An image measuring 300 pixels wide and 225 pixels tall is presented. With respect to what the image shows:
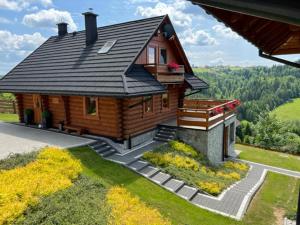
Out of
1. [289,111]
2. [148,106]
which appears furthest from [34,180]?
[289,111]

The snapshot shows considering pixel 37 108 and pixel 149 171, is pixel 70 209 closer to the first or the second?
pixel 149 171

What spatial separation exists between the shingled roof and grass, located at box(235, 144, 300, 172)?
9.68 meters

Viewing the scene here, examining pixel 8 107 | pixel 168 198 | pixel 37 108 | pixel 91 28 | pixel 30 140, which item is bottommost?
pixel 168 198

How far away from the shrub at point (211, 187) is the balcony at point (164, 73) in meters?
6.41

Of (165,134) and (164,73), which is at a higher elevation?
(164,73)

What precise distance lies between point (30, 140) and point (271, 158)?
16.4 metres

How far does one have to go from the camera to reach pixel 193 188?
995 cm

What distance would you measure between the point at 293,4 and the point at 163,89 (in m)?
12.8

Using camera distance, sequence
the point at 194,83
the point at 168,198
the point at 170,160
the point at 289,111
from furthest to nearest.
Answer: the point at 289,111, the point at 194,83, the point at 170,160, the point at 168,198

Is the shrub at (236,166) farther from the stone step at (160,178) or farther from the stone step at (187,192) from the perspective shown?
the stone step at (160,178)

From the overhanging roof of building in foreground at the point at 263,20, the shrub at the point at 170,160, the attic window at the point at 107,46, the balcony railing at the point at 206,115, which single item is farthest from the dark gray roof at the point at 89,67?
the overhanging roof of building in foreground at the point at 263,20

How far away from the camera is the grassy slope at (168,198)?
794cm

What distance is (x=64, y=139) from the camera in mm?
12820

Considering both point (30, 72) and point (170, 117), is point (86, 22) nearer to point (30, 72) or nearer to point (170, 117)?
point (30, 72)
